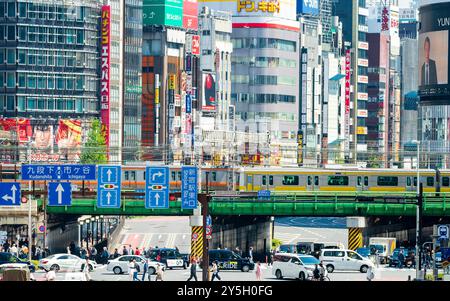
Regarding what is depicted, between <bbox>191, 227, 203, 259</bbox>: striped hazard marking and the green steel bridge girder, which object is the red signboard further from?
<bbox>191, 227, 203, 259</bbox>: striped hazard marking

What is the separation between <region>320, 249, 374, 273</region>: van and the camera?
244 ft

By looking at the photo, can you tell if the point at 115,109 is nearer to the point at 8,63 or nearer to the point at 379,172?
the point at 8,63

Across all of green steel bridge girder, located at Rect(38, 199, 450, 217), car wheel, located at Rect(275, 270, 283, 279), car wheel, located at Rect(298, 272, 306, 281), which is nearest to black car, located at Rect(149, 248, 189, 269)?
car wheel, located at Rect(275, 270, 283, 279)

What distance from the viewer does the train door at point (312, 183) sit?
11512 centimetres

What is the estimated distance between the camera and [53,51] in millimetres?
183125

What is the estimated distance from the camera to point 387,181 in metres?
113

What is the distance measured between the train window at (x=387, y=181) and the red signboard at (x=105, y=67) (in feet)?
257

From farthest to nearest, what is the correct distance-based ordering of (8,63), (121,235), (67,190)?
(8,63)
(121,235)
(67,190)

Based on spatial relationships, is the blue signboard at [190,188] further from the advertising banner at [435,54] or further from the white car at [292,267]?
the advertising banner at [435,54]

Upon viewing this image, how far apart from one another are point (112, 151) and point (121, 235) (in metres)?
50.2

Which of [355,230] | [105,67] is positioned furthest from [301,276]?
[105,67]

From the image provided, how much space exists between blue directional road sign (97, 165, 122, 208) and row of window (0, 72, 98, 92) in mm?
113145
